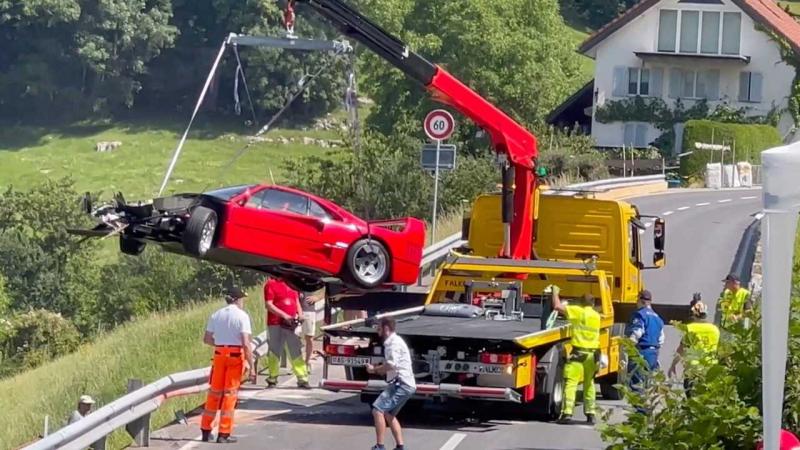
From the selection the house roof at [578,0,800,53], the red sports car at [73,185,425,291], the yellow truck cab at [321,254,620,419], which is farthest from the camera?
the house roof at [578,0,800,53]

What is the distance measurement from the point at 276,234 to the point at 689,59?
5570 cm

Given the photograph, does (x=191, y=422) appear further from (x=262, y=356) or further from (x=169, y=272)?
(x=169, y=272)

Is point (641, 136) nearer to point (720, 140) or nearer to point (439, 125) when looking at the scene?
point (720, 140)

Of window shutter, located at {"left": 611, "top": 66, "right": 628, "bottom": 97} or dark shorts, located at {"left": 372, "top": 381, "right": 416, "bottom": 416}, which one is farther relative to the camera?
window shutter, located at {"left": 611, "top": 66, "right": 628, "bottom": 97}

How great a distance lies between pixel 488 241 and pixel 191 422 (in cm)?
473

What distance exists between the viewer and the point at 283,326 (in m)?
19.3

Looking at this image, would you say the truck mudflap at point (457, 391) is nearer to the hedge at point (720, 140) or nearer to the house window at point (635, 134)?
the hedge at point (720, 140)

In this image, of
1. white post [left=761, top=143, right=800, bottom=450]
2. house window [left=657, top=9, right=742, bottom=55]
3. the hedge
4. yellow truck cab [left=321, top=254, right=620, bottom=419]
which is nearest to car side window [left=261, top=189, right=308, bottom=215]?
yellow truck cab [left=321, top=254, right=620, bottom=419]

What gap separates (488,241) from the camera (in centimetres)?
1989

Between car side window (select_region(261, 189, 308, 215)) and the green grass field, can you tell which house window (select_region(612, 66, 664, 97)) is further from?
car side window (select_region(261, 189, 308, 215))

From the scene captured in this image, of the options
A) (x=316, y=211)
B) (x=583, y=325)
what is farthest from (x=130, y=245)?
(x=583, y=325)

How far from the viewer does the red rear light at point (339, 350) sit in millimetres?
16594

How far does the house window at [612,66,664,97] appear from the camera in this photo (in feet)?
240

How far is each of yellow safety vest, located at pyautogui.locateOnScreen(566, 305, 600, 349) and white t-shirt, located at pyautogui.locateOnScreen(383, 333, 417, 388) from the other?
2.59 meters
